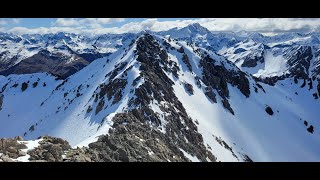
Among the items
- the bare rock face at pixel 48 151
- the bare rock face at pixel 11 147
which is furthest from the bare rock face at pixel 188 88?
the bare rock face at pixel 11 147

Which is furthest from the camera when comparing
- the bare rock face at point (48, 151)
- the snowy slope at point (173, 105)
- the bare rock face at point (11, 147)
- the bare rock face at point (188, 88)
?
the bare rock face at point (188, 88)

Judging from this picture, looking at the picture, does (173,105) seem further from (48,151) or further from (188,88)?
(48,151)

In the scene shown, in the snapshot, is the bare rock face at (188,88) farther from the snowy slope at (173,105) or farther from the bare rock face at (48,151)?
the bare rock face at (48,151)

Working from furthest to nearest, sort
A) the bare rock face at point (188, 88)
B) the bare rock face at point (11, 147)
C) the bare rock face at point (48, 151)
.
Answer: the bare rock face at point (188, 88) → the bare rock face at point (48, 151) → the bare rock face at point (11, 147)

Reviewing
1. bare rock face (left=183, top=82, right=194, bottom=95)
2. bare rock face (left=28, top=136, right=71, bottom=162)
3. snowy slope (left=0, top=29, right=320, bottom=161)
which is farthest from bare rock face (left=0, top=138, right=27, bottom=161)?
bare rock face (left=183, top=82, right=194, bottom=95)

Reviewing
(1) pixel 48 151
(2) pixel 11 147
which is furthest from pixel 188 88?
(2) pixel 11 147

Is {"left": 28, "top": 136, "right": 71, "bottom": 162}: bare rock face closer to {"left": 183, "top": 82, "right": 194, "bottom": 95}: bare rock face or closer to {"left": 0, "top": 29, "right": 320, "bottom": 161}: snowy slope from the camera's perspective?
{"left": 0, "top": 29, "right": 320, "bottom": 161}: snowy slope

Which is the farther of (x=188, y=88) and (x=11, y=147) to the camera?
(x=188, y=88)

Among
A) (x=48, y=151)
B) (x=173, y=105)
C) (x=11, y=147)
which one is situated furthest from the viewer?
(x=173, y=105)
